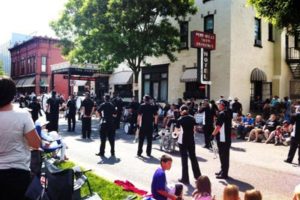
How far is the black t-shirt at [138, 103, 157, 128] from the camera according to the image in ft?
36.1

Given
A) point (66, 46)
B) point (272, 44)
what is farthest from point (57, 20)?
point (272, 44)

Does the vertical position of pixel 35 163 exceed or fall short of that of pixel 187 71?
it falls short

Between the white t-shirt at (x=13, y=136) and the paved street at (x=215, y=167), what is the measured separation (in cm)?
417

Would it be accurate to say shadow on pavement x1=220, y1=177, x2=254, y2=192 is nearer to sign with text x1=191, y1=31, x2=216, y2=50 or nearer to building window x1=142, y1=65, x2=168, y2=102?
sign with text x1=191, y1=31, x2=216, y2=50

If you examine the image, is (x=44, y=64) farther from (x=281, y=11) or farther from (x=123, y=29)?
(x=281, y=11)

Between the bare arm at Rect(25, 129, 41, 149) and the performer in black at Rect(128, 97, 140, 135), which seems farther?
the performer in black at Rect(128, 97, 140, 135)

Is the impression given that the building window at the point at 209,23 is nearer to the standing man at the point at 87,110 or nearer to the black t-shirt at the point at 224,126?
the standing man at the point at 87,110

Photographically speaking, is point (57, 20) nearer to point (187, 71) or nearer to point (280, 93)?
point (187, 71)

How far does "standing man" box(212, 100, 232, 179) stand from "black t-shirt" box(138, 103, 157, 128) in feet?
9.85

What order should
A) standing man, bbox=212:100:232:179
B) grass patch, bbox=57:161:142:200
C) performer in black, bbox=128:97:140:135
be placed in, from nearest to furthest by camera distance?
1. grass patch, bbox=57:161:142:200
2. standing man, bbox=212:100:232:179
3. performer in black, bbox=128:97:140:135

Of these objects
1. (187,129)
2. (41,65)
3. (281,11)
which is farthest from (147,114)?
(41,65)

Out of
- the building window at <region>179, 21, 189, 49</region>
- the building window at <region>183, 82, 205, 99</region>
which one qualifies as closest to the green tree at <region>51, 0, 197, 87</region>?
the building window at <region>179, 21, 189, 49</region>

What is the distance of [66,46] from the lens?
2602cm

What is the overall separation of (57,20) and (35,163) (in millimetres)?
21404
